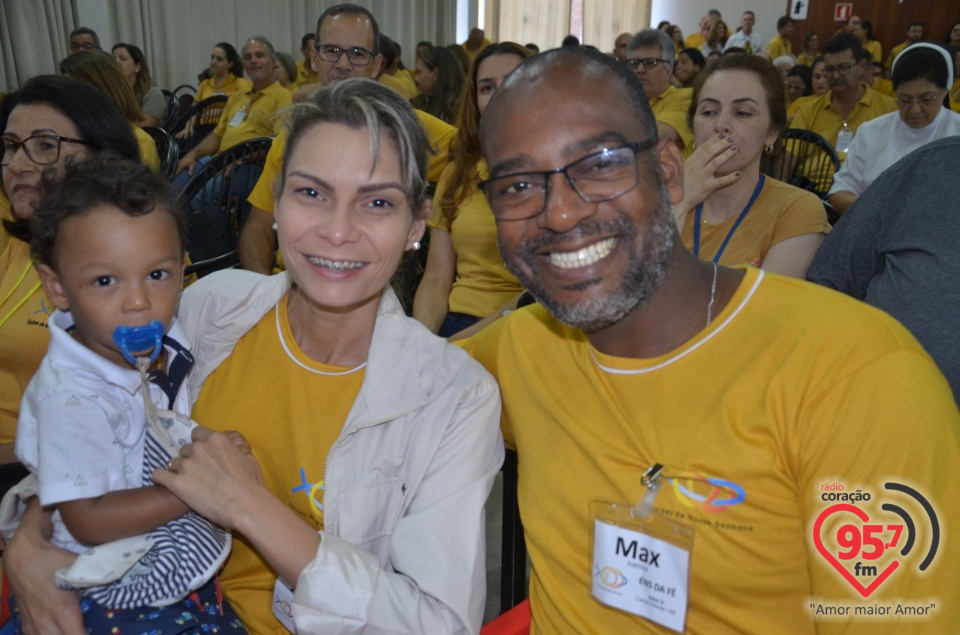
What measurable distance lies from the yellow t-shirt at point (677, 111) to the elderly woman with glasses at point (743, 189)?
49 cm

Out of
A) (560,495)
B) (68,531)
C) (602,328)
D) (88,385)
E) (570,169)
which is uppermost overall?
(570,169)

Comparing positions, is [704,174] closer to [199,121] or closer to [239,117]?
[239,117]

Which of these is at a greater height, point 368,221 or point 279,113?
point 279,113

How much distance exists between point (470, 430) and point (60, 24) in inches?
380

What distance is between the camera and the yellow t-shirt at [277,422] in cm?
137

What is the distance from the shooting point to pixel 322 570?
1175 millimetres

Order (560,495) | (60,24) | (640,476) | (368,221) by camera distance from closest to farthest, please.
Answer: (640,476) < (560,495) < (368,221) < (60,24)

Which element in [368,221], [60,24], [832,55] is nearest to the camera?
[368,221]

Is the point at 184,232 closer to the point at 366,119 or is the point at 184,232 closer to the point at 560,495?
the point at 366,119

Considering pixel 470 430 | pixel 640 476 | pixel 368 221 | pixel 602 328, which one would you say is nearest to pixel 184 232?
pixel 368 221

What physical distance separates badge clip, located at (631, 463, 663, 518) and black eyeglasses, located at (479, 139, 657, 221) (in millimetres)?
444

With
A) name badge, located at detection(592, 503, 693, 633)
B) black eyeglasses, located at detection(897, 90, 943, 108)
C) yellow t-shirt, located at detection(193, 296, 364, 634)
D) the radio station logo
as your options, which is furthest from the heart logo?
black eyeglasses, located at detection(897, 90, 943, 108)

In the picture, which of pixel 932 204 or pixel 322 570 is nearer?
pixel 322 570

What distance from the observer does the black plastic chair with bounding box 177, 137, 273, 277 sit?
142 inches
